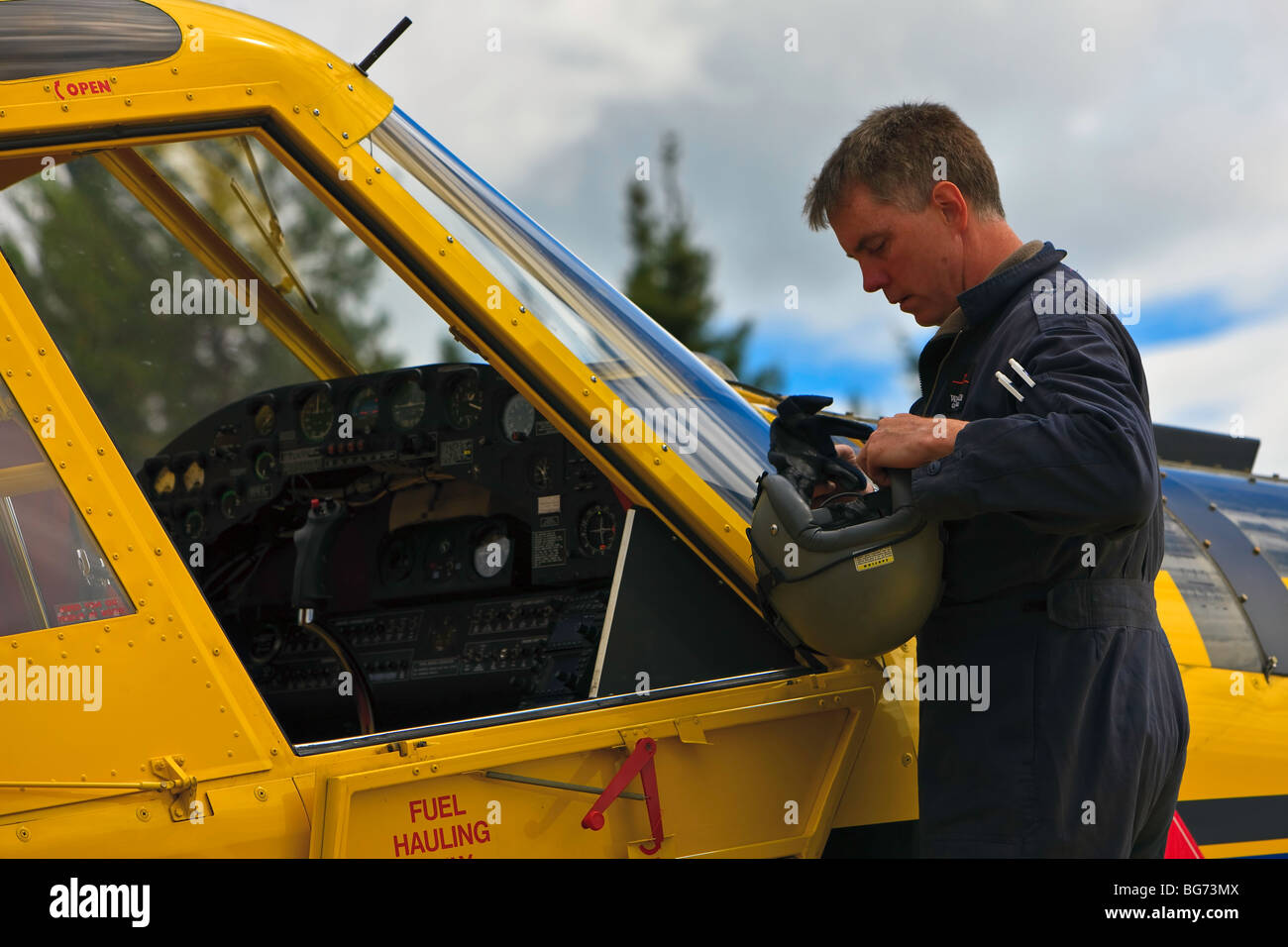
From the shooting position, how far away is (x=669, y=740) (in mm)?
2197

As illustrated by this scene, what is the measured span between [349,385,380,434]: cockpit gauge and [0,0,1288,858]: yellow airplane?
12 millimetres

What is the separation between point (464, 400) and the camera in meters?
3.22

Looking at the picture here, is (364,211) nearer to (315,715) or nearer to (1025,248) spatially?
(1025,248)

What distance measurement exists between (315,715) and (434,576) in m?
0.56

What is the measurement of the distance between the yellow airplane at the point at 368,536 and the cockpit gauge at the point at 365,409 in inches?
0.5

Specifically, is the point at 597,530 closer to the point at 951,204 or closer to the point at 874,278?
the point at 874,278

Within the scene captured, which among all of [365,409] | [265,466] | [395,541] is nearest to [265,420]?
[265,466]

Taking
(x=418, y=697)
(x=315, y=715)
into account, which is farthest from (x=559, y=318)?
(x=315, y=715)

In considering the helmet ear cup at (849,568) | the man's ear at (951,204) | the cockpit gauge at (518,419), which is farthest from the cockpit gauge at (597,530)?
the man's ear at (951,204)

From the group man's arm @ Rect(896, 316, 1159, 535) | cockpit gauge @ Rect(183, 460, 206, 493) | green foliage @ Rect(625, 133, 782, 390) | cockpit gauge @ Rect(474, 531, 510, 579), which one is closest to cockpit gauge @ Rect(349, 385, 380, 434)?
cockpit gauge @ Rect(474, 531, 510, 579)

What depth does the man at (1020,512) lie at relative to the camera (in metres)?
1.77

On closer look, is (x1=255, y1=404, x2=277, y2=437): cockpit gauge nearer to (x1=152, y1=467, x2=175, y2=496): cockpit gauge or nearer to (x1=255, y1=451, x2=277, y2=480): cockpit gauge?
(x1=255, y1=451, x2=277, y2=480): cockpit gauge

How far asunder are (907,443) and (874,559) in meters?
0.20

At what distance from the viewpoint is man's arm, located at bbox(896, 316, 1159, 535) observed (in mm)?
1731
